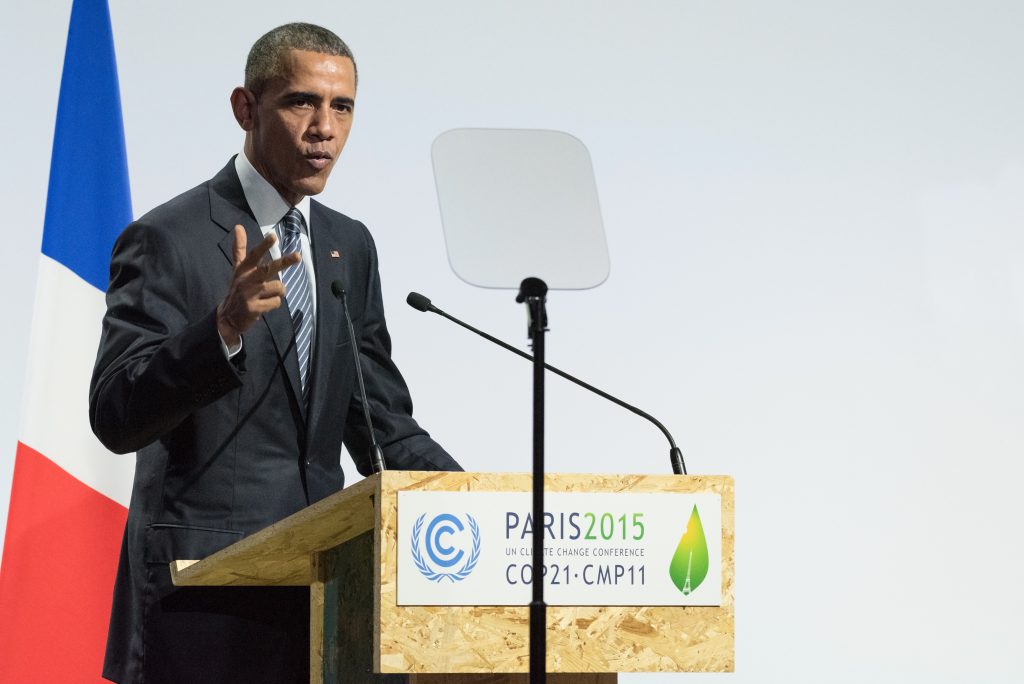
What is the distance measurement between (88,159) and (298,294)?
185cm

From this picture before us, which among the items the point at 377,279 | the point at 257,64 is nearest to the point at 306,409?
the point at 377,279

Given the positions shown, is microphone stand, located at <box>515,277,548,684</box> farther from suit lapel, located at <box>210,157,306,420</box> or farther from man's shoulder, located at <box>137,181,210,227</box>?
man's shoulder, located at <box>137,181,210,227</box>

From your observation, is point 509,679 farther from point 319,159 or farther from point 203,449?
point 319,159

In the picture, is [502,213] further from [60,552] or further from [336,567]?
[60,552]

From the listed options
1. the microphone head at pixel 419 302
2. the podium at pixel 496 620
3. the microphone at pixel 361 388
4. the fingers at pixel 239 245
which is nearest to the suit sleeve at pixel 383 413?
the microphone at pixel 361 388

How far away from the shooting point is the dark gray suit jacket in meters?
2.11

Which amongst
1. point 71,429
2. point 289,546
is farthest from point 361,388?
point 71,429

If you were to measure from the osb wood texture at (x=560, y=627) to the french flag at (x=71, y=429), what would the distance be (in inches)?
89.1

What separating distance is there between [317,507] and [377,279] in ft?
3.02

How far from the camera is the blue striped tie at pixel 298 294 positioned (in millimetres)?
2244

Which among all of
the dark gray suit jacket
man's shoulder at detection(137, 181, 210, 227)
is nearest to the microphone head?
the dark gray suit jacket

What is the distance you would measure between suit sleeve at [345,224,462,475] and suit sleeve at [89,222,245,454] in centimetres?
37

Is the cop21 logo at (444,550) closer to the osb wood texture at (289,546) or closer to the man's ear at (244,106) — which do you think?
the osb wood texture at (289,546)

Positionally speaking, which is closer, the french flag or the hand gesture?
the hand gesture
